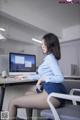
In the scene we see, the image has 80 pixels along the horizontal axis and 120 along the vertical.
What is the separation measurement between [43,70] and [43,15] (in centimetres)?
284

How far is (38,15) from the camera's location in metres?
4.13

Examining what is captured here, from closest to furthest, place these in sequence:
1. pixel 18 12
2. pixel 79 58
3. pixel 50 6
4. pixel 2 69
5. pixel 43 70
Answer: pixel 43 70 → pixel 2 69 → pixel 18 12 → pixel 50 6 → pixel 79 58

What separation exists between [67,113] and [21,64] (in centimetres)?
145

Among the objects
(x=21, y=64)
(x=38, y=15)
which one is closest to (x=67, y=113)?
(x=21, y=64)

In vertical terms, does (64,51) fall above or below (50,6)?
below

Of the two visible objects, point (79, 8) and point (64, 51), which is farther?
point (64, 51)

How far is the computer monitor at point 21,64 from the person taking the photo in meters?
2.58

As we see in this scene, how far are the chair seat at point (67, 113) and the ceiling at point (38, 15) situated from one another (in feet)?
8.29

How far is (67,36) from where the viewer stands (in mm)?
5125

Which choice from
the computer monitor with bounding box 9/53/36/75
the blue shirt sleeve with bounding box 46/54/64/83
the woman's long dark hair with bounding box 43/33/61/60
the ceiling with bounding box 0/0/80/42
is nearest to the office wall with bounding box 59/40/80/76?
the ceiling with bounding box 0/0/80/42

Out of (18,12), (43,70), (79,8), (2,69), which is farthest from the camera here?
(79,8)

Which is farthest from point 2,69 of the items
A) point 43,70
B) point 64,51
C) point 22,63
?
point 64,51

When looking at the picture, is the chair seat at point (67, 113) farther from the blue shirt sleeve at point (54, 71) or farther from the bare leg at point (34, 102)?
the blue shirt sleeve at point (54, 71)

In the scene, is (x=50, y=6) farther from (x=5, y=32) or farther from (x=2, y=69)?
(x=2, y=69)
